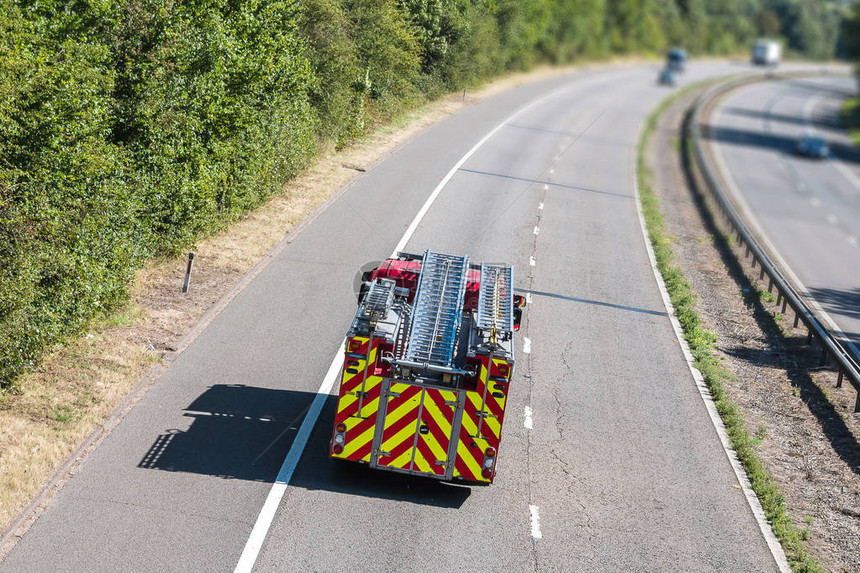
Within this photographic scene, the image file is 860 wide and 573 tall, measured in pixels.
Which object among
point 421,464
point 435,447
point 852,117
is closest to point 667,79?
point 852,117

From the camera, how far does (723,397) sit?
1788 cm

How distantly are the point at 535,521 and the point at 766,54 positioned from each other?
12946cm

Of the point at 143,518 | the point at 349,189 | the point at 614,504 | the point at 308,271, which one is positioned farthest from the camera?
the point at 349,189

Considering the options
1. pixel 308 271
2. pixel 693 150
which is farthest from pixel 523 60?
pixel 308 271

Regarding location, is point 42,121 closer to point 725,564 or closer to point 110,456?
point 110,456

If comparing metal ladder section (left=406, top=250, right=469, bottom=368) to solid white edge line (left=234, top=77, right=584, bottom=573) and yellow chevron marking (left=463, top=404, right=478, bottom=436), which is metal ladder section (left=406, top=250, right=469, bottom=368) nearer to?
yellow chevron marking (left=463, top=404, right=478, bottom=436)

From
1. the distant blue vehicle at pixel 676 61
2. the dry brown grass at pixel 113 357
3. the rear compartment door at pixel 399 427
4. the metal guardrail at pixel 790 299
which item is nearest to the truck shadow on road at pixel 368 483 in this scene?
the rear compartment door at pixel 399 427

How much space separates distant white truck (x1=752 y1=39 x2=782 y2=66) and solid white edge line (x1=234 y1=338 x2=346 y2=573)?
126 meters

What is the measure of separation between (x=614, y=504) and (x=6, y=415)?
30.9ft

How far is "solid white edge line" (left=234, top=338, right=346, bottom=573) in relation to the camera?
1116cm

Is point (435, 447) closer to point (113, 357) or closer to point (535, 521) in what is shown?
point (535, 521)

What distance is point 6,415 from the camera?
13781 millimetres

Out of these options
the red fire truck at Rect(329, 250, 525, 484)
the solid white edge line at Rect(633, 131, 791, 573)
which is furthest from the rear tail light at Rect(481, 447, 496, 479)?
the solid white edge line at Rect(633, 131, 791, 573)

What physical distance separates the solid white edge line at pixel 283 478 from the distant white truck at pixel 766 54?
125692mm
